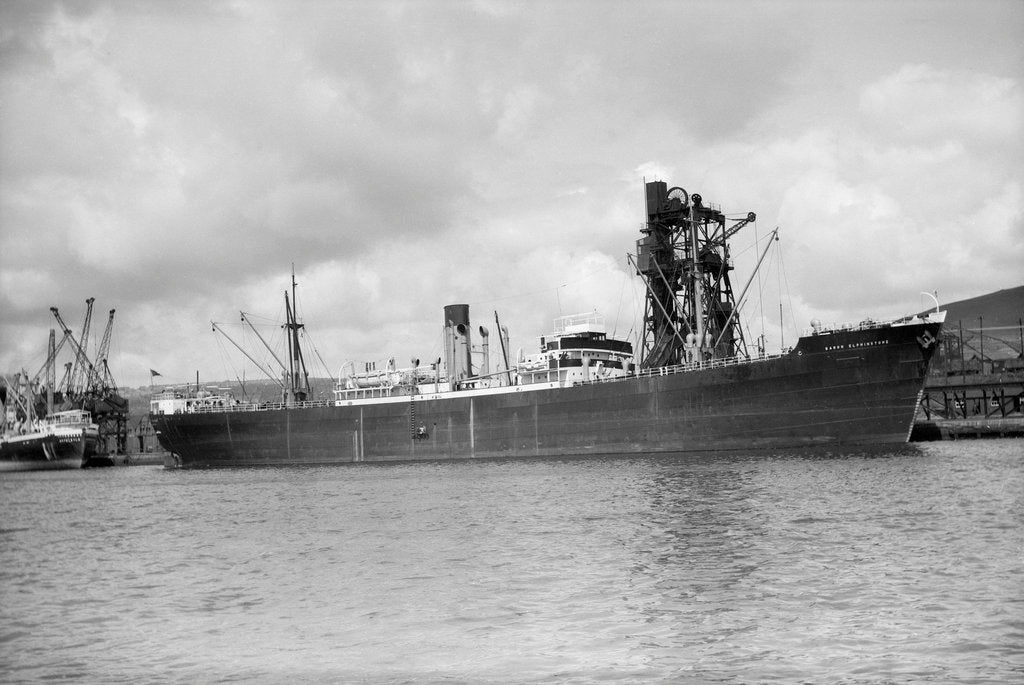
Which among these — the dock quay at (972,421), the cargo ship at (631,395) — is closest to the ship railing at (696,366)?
the cargo ship at (631,395)

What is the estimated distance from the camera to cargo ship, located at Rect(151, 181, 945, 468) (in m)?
60.3

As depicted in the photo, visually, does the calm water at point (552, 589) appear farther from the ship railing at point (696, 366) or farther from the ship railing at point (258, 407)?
the ship railing at point (258, 407)

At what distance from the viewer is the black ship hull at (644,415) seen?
5969 centimetres

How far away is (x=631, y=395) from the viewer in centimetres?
6869

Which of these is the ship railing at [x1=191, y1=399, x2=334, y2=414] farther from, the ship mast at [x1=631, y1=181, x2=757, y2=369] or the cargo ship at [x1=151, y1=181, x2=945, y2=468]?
the ship mast at [x1=631, y1=181, x2=757, y2=369]

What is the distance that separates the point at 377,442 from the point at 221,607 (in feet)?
212

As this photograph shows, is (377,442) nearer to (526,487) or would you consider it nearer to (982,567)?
(526,487)

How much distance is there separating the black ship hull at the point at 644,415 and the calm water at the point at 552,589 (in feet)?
69.5

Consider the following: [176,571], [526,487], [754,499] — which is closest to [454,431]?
[526,487]

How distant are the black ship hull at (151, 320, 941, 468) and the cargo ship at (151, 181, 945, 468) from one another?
4.1 inches


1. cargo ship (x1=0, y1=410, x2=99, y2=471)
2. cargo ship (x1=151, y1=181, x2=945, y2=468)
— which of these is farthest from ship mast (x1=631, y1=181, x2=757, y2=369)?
cargo ship (x1=0, y1=410, x2=99, y2=471)

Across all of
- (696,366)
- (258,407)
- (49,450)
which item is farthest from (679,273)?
(49,450)

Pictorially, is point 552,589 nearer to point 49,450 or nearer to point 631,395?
point 631,395

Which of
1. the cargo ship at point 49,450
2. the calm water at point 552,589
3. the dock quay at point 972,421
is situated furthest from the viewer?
the cargo ship at point 49,450
